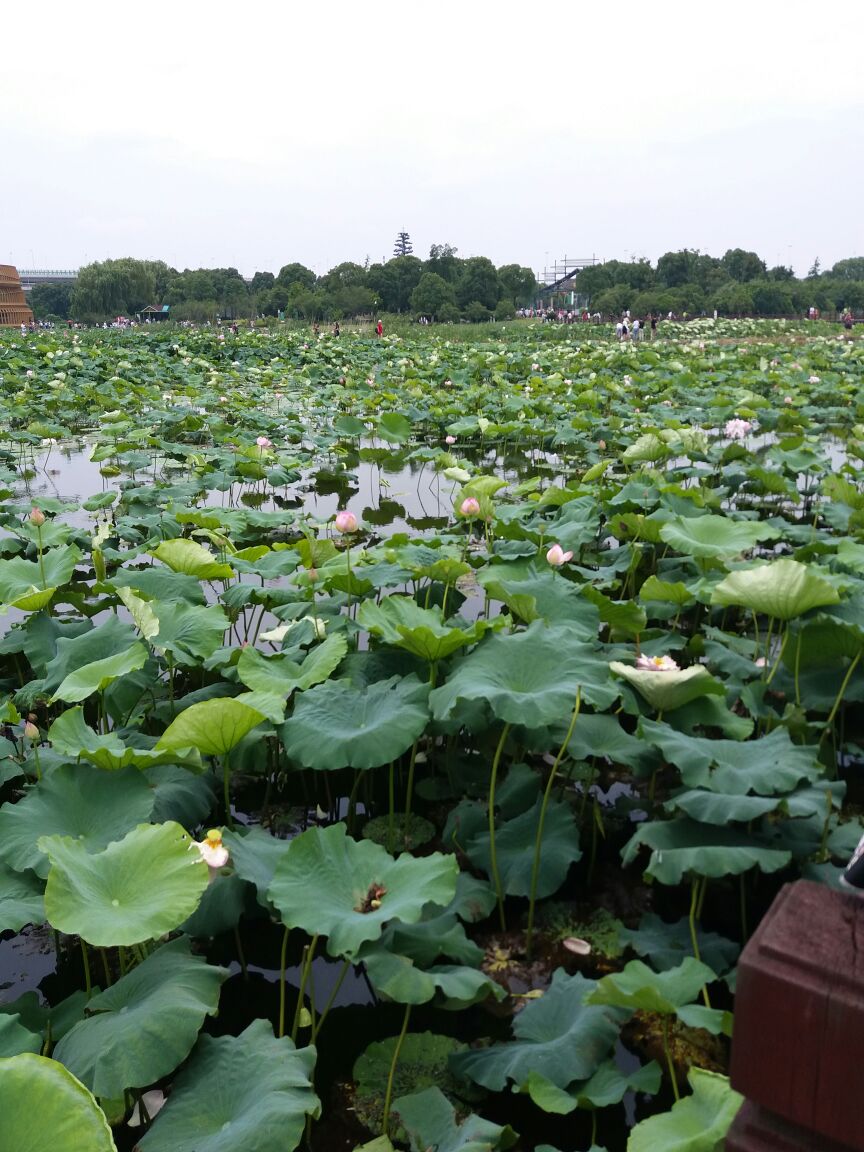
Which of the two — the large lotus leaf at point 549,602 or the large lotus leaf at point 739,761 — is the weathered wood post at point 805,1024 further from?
the large lotus leaf at point 549,602

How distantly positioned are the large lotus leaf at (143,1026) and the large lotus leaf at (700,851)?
700 mm

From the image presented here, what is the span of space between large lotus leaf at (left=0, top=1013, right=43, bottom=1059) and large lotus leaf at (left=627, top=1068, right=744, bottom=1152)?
2.54ft

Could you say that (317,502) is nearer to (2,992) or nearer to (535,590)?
(535,590)

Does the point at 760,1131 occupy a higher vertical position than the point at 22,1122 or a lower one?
higher

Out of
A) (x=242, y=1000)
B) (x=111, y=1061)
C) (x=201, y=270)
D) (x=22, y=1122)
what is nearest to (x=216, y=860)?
(x=111, y=1061)

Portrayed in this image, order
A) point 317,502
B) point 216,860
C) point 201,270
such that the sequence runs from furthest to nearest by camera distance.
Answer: point 201,270, point 317,502, point 216,860

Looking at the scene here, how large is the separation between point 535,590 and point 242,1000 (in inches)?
45.4

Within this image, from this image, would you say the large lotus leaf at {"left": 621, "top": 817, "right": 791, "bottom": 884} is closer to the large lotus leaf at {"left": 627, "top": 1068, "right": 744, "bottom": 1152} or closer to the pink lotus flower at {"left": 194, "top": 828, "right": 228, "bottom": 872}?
the large lotus leaf at {"left": 627, "top": 1068, "right": 744, "bottom": 1152}

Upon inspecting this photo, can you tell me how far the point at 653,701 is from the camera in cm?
180

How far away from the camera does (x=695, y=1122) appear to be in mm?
1038

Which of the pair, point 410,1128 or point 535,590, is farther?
point 535,590

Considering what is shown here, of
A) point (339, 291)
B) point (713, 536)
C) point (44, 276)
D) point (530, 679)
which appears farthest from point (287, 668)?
point (44, 276)

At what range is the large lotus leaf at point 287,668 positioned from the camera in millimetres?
1874

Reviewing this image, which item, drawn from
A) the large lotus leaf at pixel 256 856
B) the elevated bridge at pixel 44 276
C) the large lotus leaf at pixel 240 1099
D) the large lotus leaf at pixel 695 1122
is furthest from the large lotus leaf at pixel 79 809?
the elevated bridge at pixel 44 276
